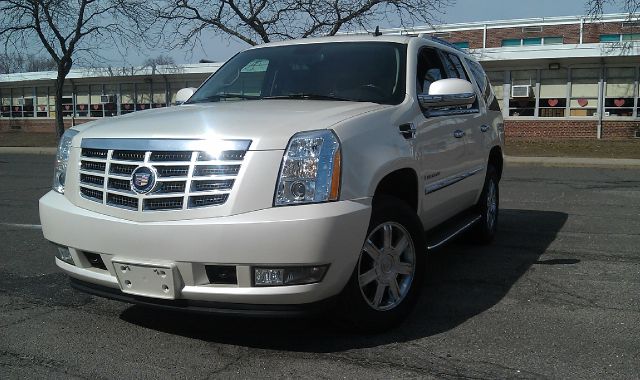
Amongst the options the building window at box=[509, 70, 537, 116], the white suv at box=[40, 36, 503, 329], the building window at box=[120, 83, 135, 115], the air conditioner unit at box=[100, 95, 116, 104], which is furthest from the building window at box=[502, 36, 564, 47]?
the white suv at box=[40, 36, 503, 329]

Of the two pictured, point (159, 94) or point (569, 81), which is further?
point (159, 94)

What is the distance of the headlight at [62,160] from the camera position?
3.90 metres

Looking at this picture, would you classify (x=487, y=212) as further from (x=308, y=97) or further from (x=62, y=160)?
(x=62, y=160)

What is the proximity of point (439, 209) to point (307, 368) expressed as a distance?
2.00 m

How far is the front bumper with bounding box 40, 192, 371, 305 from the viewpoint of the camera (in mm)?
3119

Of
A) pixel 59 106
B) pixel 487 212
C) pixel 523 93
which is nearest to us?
pixel 487 212

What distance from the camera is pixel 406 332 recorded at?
3840 mm

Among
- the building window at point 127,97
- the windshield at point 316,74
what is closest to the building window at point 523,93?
the building window at point 127,97

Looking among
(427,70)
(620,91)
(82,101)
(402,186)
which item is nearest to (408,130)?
(402,186)

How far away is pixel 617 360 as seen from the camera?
→ 11.2ft

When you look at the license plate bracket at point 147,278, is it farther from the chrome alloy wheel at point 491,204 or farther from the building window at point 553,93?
the building window at point 553,93

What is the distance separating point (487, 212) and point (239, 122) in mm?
3718

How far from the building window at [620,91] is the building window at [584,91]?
424mm

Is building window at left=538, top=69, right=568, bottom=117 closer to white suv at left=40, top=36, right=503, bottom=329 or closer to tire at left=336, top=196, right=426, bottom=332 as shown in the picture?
white suv at left=40, top=36, right=503, bottom=329
